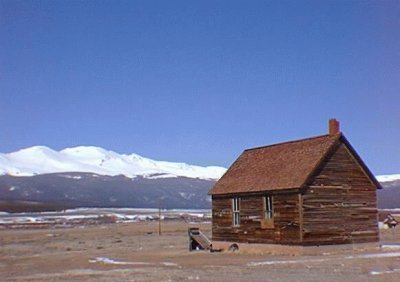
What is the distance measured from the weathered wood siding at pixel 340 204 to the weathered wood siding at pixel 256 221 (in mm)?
656

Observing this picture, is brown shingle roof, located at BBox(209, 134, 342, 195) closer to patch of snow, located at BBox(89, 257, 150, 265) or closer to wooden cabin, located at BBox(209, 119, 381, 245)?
wooden cabin, located at BBox(209, 119, 381, 245)

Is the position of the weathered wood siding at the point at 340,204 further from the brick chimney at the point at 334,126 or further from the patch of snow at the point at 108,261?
the patch of snow at the point at 108,261

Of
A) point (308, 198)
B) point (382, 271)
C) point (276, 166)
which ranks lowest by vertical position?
point (382, 271)

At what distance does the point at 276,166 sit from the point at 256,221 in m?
3.44

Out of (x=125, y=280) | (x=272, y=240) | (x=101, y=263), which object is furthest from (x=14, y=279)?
(x=272, y=240)

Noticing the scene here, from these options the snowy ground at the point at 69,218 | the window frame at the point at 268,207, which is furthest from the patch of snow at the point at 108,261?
the snowy ground at the point at 69,218

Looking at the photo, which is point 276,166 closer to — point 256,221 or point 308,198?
point 256,221

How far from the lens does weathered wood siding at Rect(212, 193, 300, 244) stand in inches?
1389

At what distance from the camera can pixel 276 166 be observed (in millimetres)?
38875

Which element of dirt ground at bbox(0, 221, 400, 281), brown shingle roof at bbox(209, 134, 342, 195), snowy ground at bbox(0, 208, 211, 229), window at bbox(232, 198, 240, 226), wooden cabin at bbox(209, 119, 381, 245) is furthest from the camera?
snowy ground at bbox(0, 208, 211, 229)

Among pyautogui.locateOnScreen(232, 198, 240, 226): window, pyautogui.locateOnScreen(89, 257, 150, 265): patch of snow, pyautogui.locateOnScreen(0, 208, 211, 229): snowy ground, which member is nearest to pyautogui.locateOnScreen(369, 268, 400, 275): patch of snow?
pyautogui.locateOnScreen(89, 257, 150, 265): patch of snow

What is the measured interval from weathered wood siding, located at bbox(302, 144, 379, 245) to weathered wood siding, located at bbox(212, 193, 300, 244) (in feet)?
2.15

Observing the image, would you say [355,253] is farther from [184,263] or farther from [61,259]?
[61,259]

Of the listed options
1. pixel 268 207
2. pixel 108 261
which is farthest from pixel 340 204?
pixel 108 261
